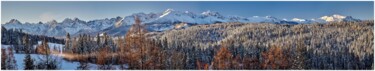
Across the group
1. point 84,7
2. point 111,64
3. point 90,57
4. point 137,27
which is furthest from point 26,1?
point 90,57

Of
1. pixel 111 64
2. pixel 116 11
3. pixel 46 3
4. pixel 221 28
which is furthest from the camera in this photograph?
pixel 221 28

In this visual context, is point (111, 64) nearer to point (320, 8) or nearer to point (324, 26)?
point (320, 8)

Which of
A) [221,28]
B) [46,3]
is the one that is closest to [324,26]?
[221,28]

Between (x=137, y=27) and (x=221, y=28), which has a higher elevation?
(x=137, y=27)

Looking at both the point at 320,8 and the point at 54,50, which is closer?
the point at 320,8

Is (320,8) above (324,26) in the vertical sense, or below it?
above

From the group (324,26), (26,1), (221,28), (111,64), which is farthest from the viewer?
(221,28)

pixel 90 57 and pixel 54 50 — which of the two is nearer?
pixel 90 57

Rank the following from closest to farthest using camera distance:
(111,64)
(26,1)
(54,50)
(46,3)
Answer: (26,1), (46,3), (111,64), (54,50)

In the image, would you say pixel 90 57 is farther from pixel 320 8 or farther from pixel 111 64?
pixel 320 8
